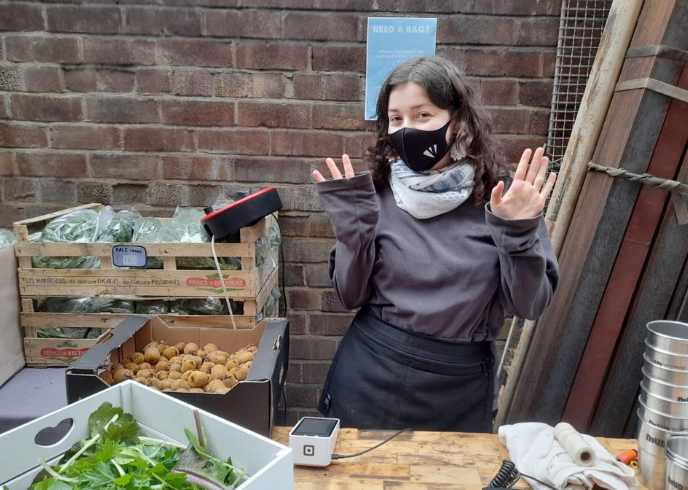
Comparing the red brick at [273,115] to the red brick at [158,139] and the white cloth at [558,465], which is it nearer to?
the red brick at [158,139]

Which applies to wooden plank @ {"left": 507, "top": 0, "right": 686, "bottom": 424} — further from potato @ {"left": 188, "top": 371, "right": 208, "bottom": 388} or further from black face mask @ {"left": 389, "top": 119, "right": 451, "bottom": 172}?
potato @ {"left": 188, "top": 371, "right": 208, "bottom": 388}

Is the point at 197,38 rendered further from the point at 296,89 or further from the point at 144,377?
the point at 144,377

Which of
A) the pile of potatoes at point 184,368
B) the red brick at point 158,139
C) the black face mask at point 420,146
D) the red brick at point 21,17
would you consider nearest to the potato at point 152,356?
the pile of potatoes at point 184,368

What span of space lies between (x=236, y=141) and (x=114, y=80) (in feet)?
1.83

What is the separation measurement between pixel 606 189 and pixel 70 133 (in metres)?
2.11

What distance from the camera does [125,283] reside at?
1706 millimetres

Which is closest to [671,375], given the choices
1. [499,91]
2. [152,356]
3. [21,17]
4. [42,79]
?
[152,356]

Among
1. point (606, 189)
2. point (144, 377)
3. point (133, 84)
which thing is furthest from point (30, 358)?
point (606, 189)

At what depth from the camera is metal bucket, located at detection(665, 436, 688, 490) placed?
888mm

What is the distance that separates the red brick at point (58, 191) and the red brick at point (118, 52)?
1.74 ft

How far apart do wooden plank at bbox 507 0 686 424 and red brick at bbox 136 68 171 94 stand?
1.69m

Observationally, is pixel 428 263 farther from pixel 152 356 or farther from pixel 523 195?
pixel 152 356

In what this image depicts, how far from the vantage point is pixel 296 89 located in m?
2.14

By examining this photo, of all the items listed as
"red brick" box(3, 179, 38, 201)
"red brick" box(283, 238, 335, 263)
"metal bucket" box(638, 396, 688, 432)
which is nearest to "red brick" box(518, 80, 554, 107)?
"red brick" box(283, 238, 335, 263)
